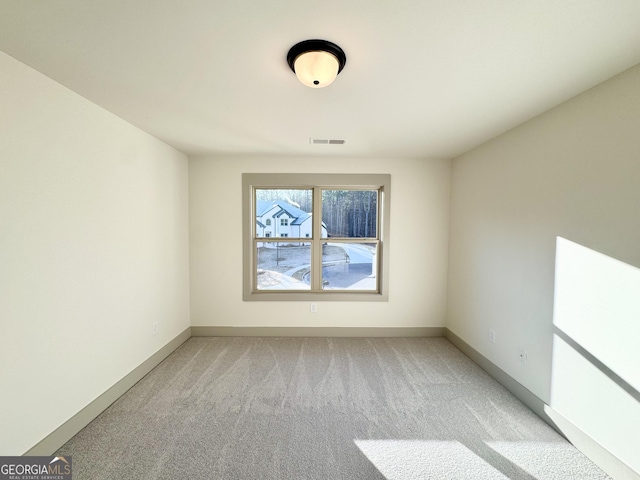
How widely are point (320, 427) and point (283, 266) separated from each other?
2.04m

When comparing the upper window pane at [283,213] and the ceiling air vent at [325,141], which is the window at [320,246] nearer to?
the upper window pane at [283,213]

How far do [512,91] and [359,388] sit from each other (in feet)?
8.36

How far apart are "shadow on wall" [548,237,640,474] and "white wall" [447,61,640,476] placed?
34 mm

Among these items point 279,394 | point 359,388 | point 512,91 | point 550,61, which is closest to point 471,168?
point 512,91

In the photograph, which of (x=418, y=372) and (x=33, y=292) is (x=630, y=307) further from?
(x=33, y=292)

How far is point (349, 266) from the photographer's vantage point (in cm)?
363

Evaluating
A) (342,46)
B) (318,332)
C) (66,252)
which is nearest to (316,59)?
(342,46)

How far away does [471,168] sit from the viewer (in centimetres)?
297

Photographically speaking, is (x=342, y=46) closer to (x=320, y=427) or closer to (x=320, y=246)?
(x=320, y=427)

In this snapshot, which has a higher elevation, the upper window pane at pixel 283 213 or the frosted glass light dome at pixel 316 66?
the frosted glass light dome at pixel 316 66

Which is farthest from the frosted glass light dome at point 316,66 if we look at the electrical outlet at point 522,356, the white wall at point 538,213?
the electrical outlet at point 522,356

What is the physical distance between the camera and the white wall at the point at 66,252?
4.75 feet

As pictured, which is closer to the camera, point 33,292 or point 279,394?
point 33,292

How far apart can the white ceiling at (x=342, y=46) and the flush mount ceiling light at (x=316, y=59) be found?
41 millimetres
